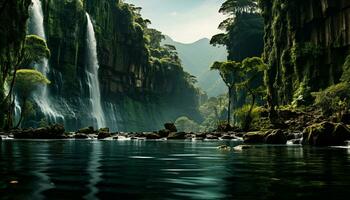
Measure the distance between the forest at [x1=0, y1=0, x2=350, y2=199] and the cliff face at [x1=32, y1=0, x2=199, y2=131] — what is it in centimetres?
28

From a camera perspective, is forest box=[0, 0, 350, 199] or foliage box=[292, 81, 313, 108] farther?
foliage box=[292, 81, 313, 108]

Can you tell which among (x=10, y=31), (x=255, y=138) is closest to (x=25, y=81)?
(x=10, y=31)

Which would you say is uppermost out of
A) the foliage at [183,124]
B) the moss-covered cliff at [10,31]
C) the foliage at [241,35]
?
the foliage at [241,35]

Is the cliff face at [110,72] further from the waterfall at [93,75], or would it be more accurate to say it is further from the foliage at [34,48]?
the foliage at [34,48]

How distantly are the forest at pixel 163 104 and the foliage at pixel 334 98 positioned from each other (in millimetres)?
156

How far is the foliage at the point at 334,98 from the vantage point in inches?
1802

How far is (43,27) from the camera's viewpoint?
267ft

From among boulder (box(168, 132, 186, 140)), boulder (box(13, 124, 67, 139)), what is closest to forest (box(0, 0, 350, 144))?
boulder (box(13, 124, 67, 139))

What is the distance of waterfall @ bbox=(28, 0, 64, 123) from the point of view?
75.8m

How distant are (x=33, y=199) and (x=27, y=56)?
57036 mm

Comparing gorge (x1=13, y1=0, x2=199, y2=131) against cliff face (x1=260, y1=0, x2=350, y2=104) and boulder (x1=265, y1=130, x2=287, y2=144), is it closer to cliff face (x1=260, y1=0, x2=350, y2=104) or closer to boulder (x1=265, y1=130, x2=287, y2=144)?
cliff face (x1=260, y1=0, x2=350, y2=104)

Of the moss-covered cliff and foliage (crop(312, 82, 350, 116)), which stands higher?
the moss-covered cliff

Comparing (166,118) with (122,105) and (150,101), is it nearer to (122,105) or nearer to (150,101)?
(150,101)

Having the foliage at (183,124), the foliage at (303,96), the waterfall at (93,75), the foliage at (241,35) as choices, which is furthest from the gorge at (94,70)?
the foliage at (303,96)
